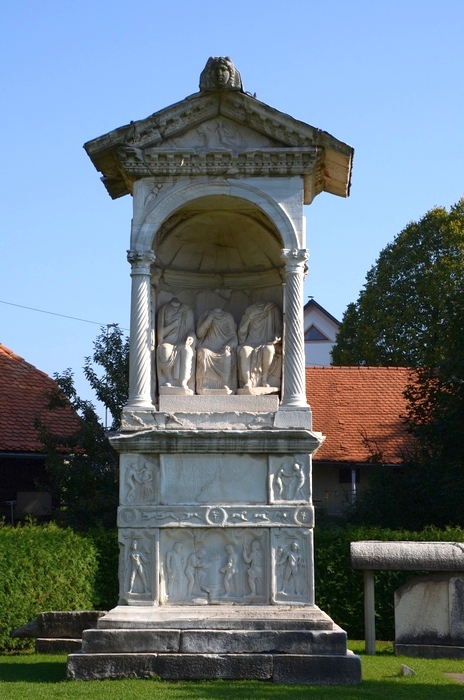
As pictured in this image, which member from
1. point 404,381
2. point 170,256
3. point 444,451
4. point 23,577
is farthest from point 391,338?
point 170,256

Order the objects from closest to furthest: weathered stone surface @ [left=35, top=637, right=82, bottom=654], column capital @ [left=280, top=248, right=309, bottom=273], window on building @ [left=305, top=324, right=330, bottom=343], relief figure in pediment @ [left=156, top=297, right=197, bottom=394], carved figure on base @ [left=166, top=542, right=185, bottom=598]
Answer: carved figure on base @ [left=166, top=542, right=185, bottom=598] → column capital @ [left=280, top=248, right=309, bottom=273] → relief figure in pediment @ [left=156, top=297, right=197, bottom=394] → weathered stone surface @ [left=35, top=637, right=82, bottom=654] → window on building @ [left=305, top=324, right=330, bottom=343]

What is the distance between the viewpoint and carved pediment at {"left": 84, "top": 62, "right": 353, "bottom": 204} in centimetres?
1191

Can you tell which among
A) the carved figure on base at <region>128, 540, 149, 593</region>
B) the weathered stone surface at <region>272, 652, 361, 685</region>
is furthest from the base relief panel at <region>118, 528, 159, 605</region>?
the weathered stone surface at <region>272, 652, 361, 685</region>

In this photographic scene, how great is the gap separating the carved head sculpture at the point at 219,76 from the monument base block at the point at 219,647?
5307mm

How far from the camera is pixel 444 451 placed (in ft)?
70.0

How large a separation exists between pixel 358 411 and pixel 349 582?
31.0 ft

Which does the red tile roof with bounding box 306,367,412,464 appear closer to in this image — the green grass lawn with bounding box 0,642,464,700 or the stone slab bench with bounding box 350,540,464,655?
the stone slab bench with bounding box 350,540,464,655

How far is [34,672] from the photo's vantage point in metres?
11.8

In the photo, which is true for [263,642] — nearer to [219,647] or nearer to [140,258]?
[219,647]

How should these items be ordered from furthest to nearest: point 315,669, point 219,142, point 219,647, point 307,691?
point 219,142, point 219,647, point 315,669, point 307,691

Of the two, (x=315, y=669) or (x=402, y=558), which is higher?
(x=402, y=558)

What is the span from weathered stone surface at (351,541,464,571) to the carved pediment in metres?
4.90

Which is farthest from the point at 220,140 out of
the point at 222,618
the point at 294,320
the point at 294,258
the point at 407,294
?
the point at 407,294

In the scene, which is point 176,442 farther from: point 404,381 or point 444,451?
point 404,381
